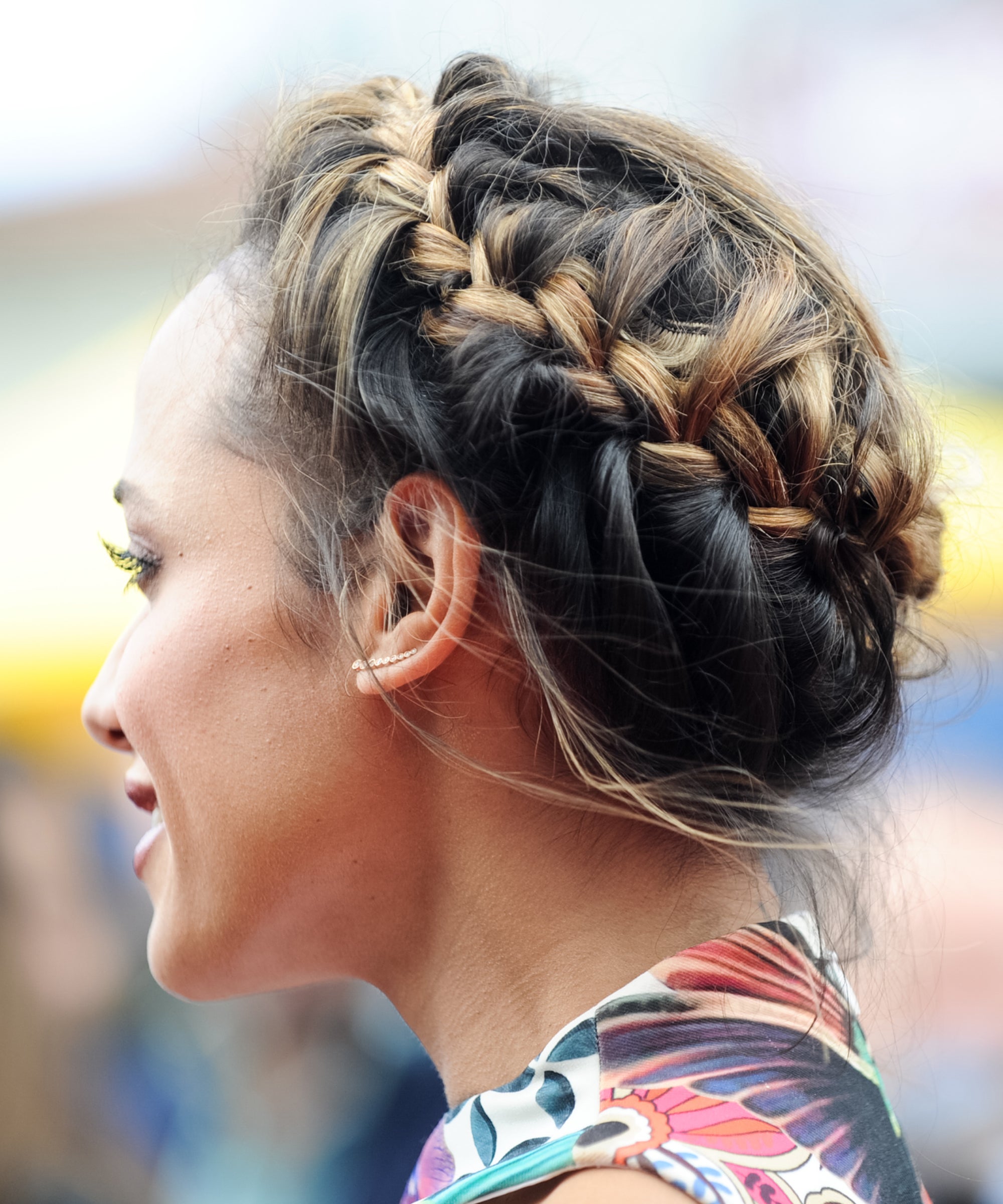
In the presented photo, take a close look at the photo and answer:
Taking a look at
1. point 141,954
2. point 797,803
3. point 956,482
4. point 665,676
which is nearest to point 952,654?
point 956,482

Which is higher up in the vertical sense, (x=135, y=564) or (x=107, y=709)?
(x=135, y=564)

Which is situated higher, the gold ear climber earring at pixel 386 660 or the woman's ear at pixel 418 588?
the woman's ear at pixel 418 588

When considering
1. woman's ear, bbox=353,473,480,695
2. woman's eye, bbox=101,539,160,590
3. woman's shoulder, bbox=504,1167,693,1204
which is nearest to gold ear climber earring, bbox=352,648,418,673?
woman's ear, bbox=353,473,480,695

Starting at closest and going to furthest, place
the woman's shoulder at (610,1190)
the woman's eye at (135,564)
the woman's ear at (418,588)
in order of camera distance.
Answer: the woman's shoulder at (610,1190), the woman's ear at (418,588), the woman's eye at (135,564)

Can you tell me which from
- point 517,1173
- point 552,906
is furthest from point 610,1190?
point 552,906

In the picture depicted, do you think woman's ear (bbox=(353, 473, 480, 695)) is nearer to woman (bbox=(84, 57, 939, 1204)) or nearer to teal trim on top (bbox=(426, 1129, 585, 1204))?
woman (bbox=(84, 57, 939, 1204))

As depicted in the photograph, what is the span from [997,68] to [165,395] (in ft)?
7.08

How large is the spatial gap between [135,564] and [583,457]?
36 centimetres

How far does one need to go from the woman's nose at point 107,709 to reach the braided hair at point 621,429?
0.21 m

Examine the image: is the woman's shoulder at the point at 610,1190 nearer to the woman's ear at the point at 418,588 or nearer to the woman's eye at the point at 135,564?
the woman's ear at the point at 418,588

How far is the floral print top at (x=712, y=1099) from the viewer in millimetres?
517

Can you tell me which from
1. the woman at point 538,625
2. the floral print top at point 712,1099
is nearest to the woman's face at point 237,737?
the woman at point 538,625

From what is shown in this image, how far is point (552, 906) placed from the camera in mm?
654

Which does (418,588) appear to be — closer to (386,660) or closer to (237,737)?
(386,660)
